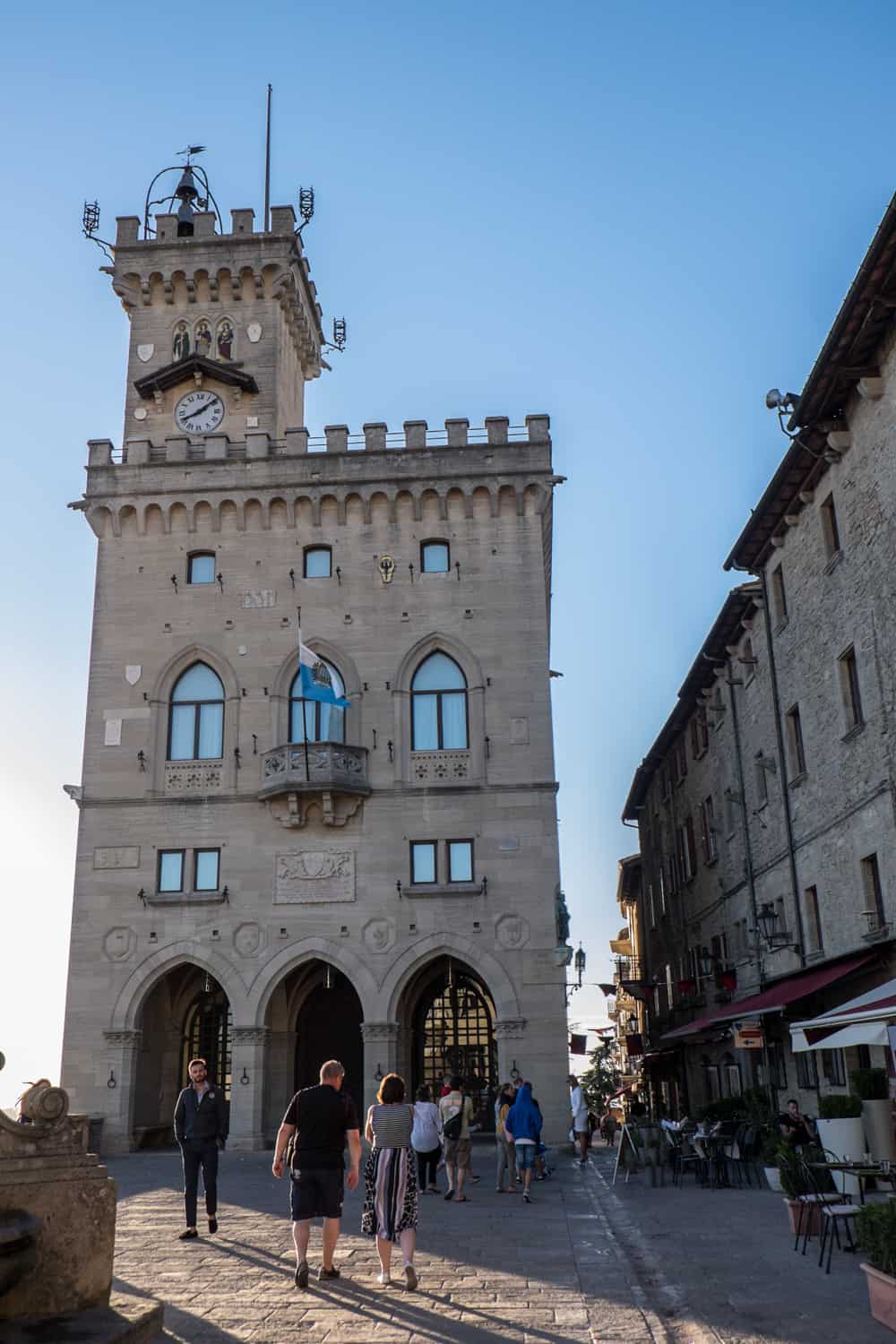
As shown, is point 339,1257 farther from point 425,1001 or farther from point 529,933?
point 425,1001

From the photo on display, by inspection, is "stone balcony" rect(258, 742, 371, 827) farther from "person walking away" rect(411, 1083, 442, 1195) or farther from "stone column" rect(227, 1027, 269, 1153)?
"person walking away" rect(411, 1083, 442, 1195)

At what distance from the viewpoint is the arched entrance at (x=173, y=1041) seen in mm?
29953

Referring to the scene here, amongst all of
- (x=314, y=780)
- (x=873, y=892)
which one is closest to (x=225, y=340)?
(x=314, y=780)

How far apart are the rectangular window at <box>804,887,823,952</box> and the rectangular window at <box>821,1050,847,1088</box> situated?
6.55 feet

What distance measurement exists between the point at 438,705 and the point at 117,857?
880 cm

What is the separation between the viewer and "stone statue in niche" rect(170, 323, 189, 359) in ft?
120

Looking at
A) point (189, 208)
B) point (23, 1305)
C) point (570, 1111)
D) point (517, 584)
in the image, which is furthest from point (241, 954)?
point (189, 208)

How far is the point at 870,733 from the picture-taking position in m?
19.9

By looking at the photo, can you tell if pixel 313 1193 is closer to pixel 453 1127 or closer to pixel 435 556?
pixel 453 1127

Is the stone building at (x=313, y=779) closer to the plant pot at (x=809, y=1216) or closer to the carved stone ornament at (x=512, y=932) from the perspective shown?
the carved stone ornament at (x=512, y=932)

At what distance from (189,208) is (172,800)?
803 inches

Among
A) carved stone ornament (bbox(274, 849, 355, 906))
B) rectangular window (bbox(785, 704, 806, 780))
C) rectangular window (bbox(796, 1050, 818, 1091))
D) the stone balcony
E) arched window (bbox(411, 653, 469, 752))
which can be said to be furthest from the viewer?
arched window (bbox(411, 653, 469, 752))

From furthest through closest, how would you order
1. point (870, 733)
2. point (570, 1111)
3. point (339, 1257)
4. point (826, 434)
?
point (570, 1111) < point (826, 434) < point (870, 733) < point (339, 1257)

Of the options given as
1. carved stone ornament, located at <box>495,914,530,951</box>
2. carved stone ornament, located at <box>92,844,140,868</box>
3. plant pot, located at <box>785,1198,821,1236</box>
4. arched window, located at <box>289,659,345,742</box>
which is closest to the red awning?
carved stone ornament, located at <box>495,914,530,951</box>
